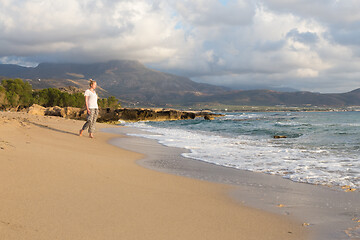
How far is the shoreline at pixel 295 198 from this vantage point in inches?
157

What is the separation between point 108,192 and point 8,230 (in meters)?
1.83

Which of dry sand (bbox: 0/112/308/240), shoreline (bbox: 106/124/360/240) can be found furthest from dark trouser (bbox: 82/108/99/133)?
dry sand (bbox: 0/112/308/240)

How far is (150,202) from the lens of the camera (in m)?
4.48

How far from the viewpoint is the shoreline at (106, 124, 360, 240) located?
3982mm

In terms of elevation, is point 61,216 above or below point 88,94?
below

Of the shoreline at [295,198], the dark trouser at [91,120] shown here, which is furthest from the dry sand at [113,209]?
the dark trouser at [91,120]

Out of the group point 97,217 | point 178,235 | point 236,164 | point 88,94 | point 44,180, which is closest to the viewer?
point 178,235

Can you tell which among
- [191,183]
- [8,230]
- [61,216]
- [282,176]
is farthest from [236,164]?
[8,230]

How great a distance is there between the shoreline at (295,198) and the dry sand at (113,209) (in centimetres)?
30

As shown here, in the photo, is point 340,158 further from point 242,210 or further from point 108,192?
point 108,192

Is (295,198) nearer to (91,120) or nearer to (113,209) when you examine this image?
(113,209)

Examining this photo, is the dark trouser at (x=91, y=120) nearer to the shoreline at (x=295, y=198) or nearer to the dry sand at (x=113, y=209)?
the shoreline at (x=295, y=198)

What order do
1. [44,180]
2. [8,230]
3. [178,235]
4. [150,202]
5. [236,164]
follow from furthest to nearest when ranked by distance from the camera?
1. [236,164]
2. [44,180]
3. [150,202]
4. [178,235]
5. [8,230]

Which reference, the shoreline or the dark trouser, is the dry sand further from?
the dark trouser
